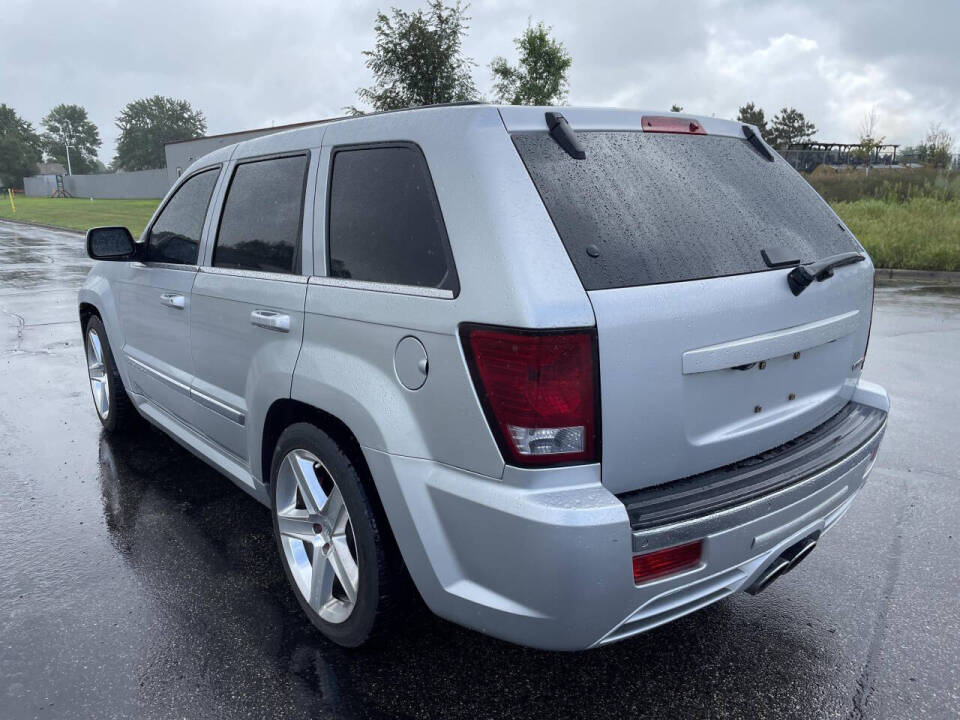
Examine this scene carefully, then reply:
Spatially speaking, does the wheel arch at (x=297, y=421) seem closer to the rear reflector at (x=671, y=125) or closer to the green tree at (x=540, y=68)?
the rear reflector at (x=671, y=125)

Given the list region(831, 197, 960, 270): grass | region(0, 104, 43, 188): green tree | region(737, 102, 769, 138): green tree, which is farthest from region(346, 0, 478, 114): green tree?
region(0, 104, 43, 188): green tree

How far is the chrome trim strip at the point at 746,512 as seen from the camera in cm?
189

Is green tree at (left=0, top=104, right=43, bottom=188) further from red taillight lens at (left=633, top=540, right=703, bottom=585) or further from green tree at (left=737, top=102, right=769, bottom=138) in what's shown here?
red taillight lens at (left=633, top=540, right=703, bottom=585)

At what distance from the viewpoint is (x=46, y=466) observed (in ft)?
14.7

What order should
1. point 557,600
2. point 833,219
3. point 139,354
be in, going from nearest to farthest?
point 557,600 < point 833,219 < point 139,354

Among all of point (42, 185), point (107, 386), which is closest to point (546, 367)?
point (107, 386)

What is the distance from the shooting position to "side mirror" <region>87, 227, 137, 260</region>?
3.84 m

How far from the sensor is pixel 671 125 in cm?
249

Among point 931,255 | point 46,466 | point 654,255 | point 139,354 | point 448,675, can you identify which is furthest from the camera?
point 931,255

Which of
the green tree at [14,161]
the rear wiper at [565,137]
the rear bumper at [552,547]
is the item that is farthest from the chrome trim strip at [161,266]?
the green tree at [14,161]

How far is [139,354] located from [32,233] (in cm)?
2764

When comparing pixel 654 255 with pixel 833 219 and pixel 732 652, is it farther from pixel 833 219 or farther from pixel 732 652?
pixel 732 652

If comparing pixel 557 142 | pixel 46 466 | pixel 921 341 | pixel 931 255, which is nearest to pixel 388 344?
pixel 557 142

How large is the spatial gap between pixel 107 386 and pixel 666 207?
4.07 metres
